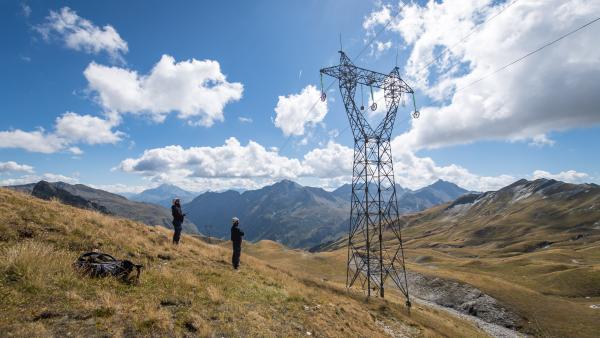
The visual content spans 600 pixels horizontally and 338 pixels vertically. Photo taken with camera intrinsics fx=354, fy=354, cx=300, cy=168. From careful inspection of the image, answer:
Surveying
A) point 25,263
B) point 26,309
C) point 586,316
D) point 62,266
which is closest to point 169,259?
point 62,266

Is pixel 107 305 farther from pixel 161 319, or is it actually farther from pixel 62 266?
pixel 62 266

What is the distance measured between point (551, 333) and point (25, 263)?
4779cm

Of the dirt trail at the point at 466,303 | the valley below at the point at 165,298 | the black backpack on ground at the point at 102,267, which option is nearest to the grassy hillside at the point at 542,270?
the valley below at the point at 165,298

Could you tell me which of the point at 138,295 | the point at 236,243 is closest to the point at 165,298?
the point at 138,295

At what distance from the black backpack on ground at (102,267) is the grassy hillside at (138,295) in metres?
0.46

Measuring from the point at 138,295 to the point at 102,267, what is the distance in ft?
6.60

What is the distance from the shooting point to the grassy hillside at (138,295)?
10.2 meters

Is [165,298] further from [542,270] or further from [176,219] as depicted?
[542,270]

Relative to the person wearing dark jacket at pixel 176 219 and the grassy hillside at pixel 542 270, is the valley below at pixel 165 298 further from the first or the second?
the person wearing dark jacket at pixel 176 219

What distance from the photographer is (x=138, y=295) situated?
42.3 feet

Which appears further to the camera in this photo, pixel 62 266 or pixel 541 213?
pixel 541 213

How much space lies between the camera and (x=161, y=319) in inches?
438

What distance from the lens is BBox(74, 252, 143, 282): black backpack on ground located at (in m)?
13.3

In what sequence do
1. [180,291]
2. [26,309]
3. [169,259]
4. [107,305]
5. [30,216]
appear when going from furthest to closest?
1. [169,259]
2. [30,216]
3. [180,291]
4. [107,305]
5. [26,309]
